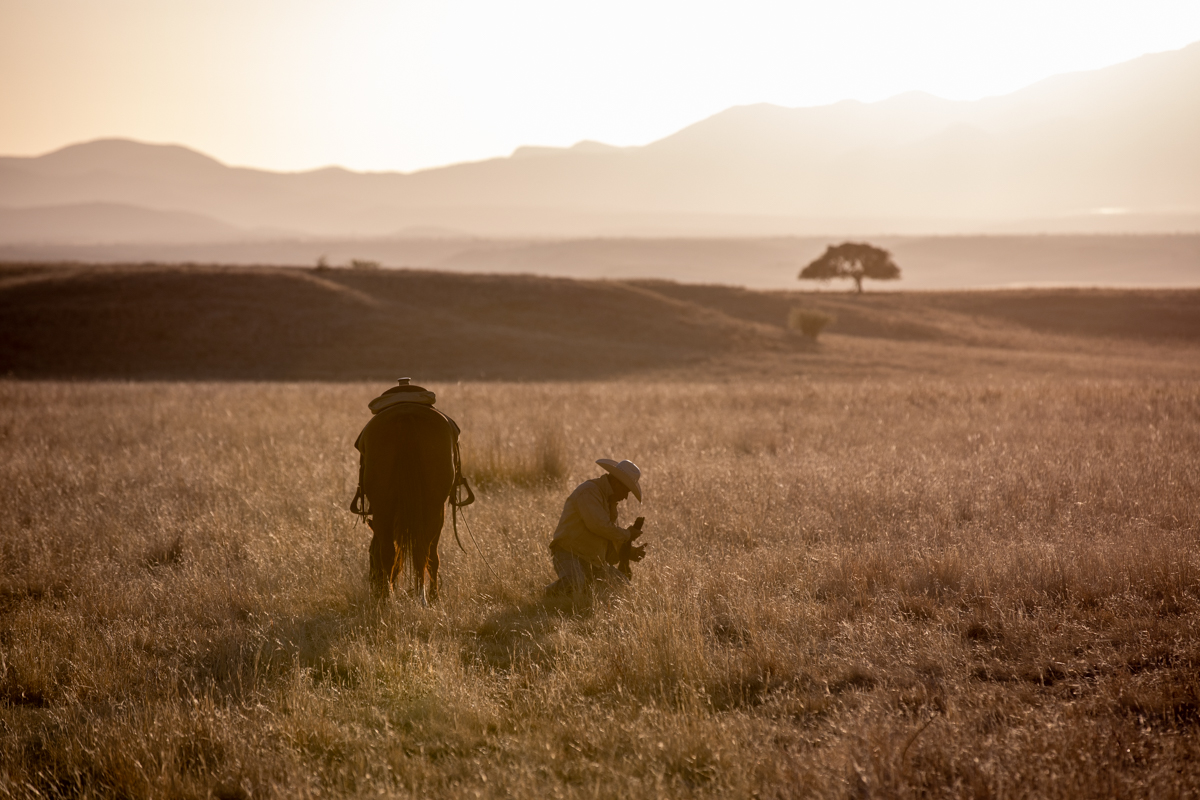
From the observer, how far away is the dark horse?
569cm

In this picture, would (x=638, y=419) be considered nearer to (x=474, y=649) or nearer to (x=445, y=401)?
(x=445, y=401)

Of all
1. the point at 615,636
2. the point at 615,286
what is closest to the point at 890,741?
the point at 615,636

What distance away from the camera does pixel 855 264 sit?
67750mm

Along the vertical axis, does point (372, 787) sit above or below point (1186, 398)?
below

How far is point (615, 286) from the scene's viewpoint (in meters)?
51.0

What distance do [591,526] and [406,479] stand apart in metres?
1.44

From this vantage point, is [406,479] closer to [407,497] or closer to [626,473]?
[407,497]

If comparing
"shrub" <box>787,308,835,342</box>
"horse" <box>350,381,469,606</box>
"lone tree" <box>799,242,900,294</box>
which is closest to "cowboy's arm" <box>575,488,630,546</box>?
"horse" <box>350,381,469,606</box>

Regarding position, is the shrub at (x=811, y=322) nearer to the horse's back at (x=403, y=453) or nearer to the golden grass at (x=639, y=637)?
the golden grass at (x=639, y=637)

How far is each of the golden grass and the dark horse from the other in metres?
0.43

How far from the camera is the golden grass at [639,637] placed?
380 cm

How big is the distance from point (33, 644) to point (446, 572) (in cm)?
286

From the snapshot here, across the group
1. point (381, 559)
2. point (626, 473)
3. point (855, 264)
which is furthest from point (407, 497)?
point (855, 264)

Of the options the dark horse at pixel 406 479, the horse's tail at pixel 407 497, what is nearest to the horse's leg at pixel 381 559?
the dark horse at pixel 406 479
